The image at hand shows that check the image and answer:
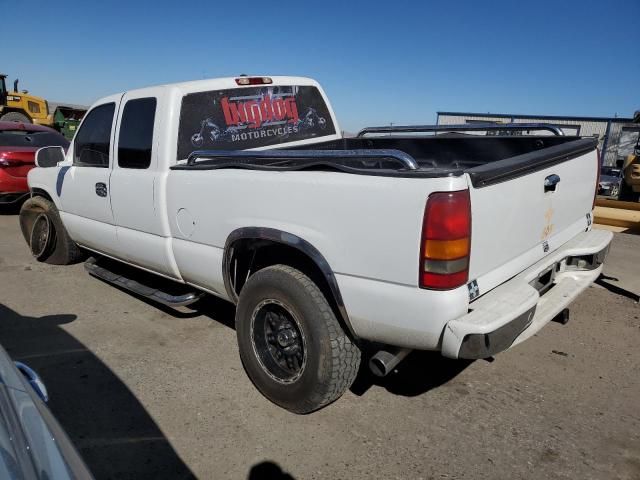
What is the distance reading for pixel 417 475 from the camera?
244cm

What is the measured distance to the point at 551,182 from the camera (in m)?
2.85

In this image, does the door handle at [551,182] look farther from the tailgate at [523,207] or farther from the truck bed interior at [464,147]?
the truck bed interior at [464,147]

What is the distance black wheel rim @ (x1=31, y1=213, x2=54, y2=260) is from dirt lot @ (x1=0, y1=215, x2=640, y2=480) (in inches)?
57.5

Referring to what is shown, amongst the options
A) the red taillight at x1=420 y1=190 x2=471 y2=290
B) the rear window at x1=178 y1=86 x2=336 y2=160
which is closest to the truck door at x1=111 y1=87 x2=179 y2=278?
the rear window at x1=178 y1=86 x2=336 y2=160

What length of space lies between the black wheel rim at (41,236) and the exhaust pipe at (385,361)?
4.51 meters

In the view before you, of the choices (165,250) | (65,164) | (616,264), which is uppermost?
(65,164)

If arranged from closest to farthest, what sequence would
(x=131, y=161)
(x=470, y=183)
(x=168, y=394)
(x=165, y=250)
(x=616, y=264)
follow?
(x=470, y=183) → (x=168, y=394) → (x=165, y=250) → (x=131, y=161) → (x=616, y=264)

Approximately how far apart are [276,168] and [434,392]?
178 centimetres

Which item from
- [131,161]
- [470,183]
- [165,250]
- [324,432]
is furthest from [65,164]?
[470,183]

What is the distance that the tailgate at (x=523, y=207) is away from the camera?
7.88ft

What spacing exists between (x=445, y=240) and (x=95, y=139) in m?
3.73

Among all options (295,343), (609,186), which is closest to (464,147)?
(295,343)

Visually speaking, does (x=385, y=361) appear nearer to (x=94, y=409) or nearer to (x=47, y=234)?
(x=94, y=409)

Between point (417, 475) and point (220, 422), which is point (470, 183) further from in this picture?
point (220, 422)
